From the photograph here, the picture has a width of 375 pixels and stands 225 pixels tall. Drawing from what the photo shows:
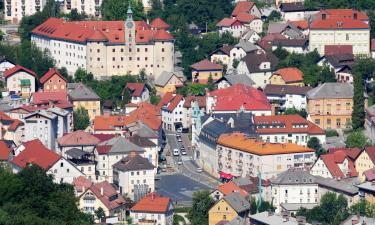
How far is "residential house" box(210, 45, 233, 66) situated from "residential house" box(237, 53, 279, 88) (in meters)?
2.51

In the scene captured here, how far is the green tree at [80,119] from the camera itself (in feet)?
247

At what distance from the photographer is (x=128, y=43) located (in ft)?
272

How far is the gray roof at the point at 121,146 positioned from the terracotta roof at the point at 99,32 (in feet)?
41.7

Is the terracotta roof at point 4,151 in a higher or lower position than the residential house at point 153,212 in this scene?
higher

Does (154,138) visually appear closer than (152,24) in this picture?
Yes

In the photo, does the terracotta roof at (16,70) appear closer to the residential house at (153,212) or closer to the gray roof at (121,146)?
the gray roof at (121,146)

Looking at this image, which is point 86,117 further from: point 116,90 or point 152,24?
point 152,24

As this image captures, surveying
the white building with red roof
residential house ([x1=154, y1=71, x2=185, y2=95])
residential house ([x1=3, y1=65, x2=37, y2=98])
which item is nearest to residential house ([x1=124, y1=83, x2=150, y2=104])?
residential house ([x1=154, y1=71, x2=185, y2=95])

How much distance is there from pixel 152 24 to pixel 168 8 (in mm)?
5781

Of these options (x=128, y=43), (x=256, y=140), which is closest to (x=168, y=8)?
(x=128, y=43)

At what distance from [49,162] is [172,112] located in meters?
11.8

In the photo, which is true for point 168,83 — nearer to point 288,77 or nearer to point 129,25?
point 129,25

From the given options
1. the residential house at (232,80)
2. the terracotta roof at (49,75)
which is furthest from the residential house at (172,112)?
the terracotta roof at (49,75)

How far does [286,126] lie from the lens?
7269 centimetres
